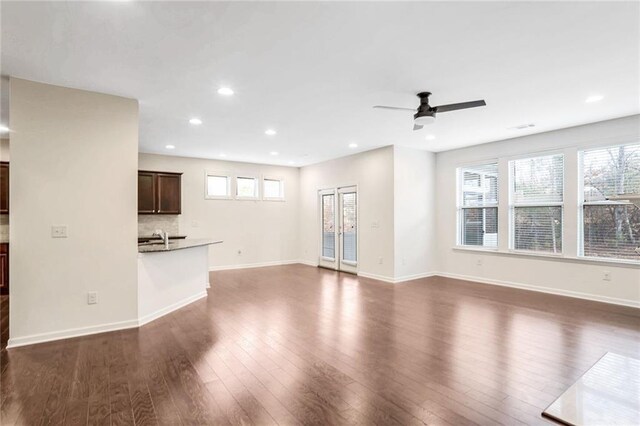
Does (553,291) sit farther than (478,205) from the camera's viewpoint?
No

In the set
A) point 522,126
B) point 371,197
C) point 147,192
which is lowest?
point 371,197

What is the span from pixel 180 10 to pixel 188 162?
595cm

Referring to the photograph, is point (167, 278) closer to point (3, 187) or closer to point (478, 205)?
point (3, 187)

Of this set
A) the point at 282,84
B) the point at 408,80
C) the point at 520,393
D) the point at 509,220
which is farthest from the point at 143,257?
the point at 509,220

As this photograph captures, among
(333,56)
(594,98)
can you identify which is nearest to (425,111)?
(333,56)

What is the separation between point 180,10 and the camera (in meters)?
2.30

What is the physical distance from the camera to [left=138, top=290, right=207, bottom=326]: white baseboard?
4.05 m

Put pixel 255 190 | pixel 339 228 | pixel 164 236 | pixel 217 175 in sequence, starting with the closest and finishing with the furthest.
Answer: pixel 164 236
pixel 339 228
pixel 217 175
pixel 255 190

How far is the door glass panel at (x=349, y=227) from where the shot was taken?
7.61m

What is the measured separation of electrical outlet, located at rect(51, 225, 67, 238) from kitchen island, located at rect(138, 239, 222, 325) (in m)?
0.78

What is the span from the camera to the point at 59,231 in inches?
140

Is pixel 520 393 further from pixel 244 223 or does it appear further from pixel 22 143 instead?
pixel 244 223

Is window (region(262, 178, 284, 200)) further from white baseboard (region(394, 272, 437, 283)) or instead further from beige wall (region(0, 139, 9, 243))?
beige wall (region(0, 139, 9, 243))

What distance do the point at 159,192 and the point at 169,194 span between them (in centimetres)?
21
